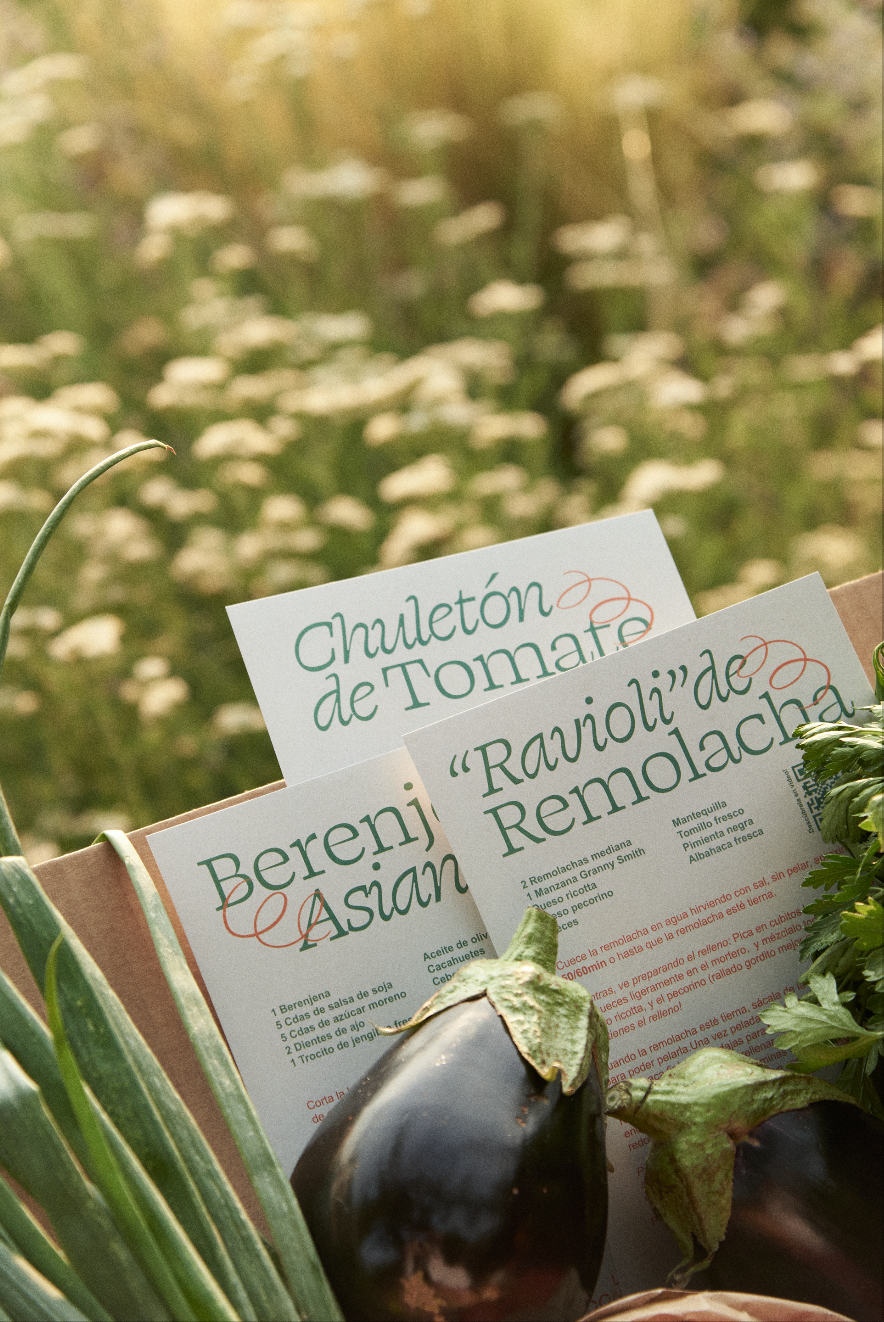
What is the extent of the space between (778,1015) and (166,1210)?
0.29 metres

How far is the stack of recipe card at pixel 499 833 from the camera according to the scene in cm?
55

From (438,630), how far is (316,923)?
20cm

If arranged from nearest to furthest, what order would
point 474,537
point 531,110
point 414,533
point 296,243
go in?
point 414,533 < point 474,537 < point 296,243 < point 531,110

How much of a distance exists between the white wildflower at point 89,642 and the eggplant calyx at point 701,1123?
892mm

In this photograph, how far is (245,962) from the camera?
0.55 metres

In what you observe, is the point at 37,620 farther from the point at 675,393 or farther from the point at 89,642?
the point at 675,393

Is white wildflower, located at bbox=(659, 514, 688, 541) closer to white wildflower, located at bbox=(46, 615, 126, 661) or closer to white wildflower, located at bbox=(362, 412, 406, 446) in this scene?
white wildflower, located at bbox=(362, 412, 406, 446)

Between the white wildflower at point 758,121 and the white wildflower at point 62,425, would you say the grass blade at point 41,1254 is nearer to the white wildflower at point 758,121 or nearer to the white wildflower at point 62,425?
the white wildflower at point 62,425

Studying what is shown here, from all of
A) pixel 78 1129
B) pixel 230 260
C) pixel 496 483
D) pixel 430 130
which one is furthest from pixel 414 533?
pixel 78 1129

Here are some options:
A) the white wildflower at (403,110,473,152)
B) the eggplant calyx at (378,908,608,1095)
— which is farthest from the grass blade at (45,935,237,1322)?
the white wildflower at (403,110,473,152)

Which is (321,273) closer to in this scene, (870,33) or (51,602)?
(51,602)

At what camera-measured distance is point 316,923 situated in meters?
0.56

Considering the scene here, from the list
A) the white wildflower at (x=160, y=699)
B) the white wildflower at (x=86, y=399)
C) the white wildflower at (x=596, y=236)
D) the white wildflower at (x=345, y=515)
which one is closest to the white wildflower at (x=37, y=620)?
the white wildflower at (x=160, y=699)

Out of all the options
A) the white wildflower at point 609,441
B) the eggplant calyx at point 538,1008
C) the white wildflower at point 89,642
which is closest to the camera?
the eggplant calyx at point 538,1008
